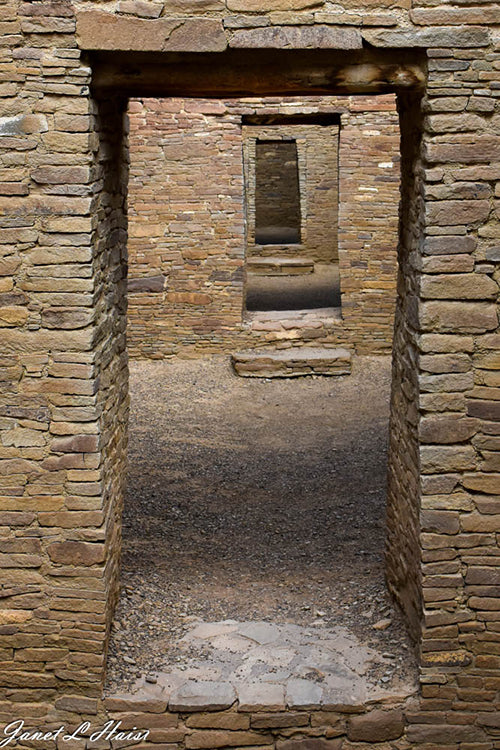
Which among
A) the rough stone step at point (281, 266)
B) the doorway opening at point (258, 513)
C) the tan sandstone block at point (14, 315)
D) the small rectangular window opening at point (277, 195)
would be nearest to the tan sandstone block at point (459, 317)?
the doorway opening at point (258, 513)

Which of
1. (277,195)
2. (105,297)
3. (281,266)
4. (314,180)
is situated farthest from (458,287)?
(277,195)

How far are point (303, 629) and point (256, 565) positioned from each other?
998 mm

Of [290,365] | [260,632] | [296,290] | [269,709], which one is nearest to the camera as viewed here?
[269,709]

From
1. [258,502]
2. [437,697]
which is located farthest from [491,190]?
[258,502]

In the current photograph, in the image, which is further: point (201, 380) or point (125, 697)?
point (201, 380)

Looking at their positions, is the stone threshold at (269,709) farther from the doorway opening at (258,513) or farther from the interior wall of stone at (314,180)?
the interior wall of stone at (314,180)

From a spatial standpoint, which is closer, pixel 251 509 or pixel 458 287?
pixel 458 287

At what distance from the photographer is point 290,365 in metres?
10.7

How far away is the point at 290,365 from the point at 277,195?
8.73 metres

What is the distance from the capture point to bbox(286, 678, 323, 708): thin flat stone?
4336 mm

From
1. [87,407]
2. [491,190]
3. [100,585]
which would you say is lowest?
[100,585]

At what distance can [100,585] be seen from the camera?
4312mm

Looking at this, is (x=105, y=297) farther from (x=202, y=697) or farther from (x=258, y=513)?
(x=258, y=513)

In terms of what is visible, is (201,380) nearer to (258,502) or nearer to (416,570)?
(258,502)
